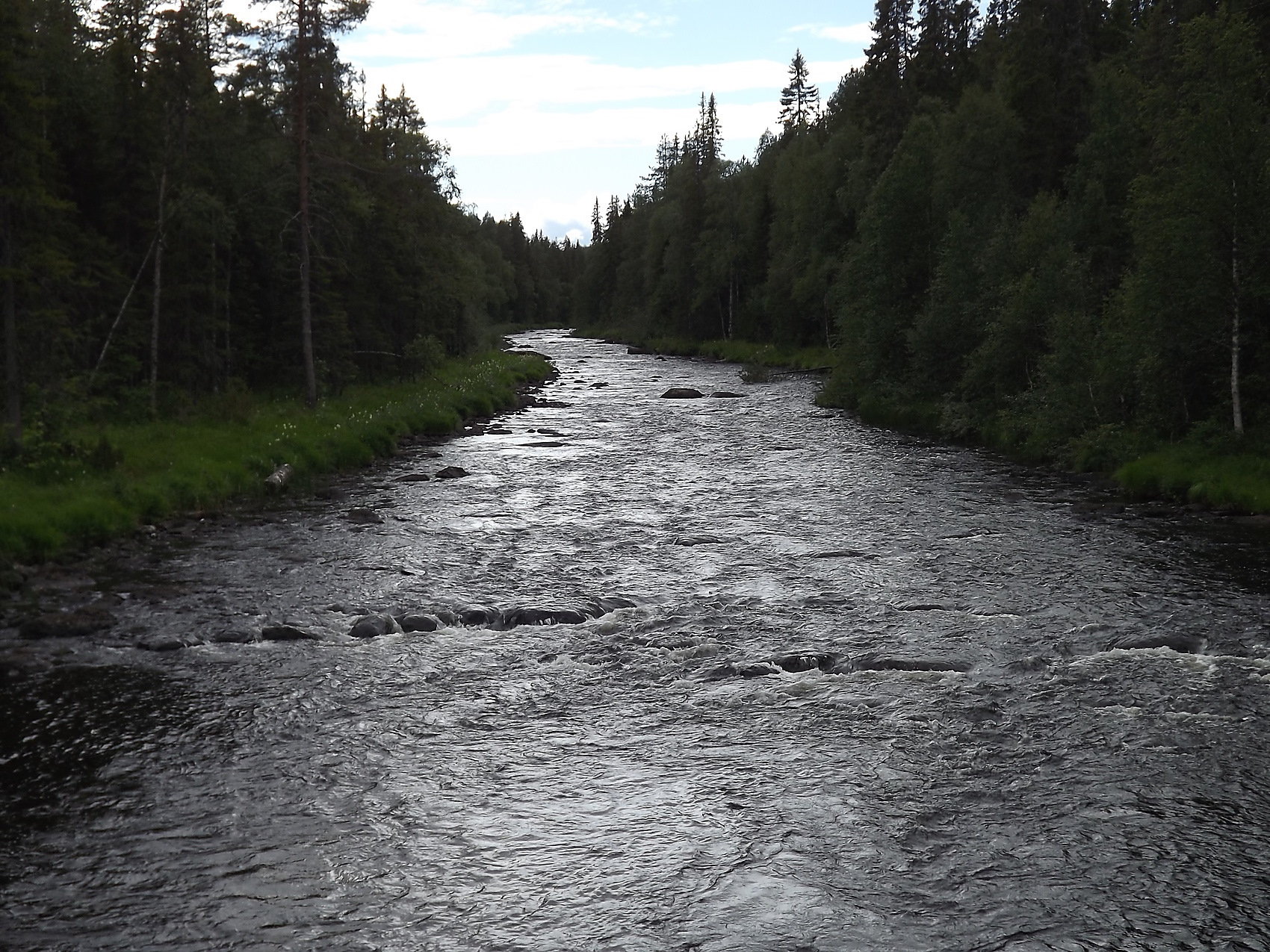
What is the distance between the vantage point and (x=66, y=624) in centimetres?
1482

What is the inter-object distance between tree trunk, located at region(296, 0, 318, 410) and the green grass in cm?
2617

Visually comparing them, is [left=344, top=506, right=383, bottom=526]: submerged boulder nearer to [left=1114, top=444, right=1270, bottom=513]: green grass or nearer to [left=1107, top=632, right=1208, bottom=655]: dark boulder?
[left=1107, top=632, right=1208, bottom=655]: dark boulder

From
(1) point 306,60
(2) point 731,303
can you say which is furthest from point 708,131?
(1) point 306,60

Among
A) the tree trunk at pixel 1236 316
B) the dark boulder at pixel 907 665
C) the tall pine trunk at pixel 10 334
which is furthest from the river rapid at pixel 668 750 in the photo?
the tall pine trunk at pixel 10 334

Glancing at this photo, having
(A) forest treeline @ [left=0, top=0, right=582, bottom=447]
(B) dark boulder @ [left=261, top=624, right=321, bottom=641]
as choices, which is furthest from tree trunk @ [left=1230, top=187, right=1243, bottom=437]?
(A) forest treeline @ [left=0, top=0, right=582, bottom=447]

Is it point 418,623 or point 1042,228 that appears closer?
point 418,623

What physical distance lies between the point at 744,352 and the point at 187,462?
6353 centimetres

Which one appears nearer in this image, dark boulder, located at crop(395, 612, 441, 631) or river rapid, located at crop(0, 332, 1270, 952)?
river rapid, located at crop(0, 332, 1270, 952)

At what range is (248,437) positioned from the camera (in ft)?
93.4

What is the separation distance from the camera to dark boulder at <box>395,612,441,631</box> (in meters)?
15.5

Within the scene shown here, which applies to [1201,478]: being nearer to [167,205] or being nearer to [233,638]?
[233,638]

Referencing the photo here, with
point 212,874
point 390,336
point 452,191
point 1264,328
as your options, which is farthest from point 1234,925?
point 452,191

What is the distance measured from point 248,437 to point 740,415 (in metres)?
21.8

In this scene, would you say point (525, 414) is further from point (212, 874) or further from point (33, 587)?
point (212, 874)
